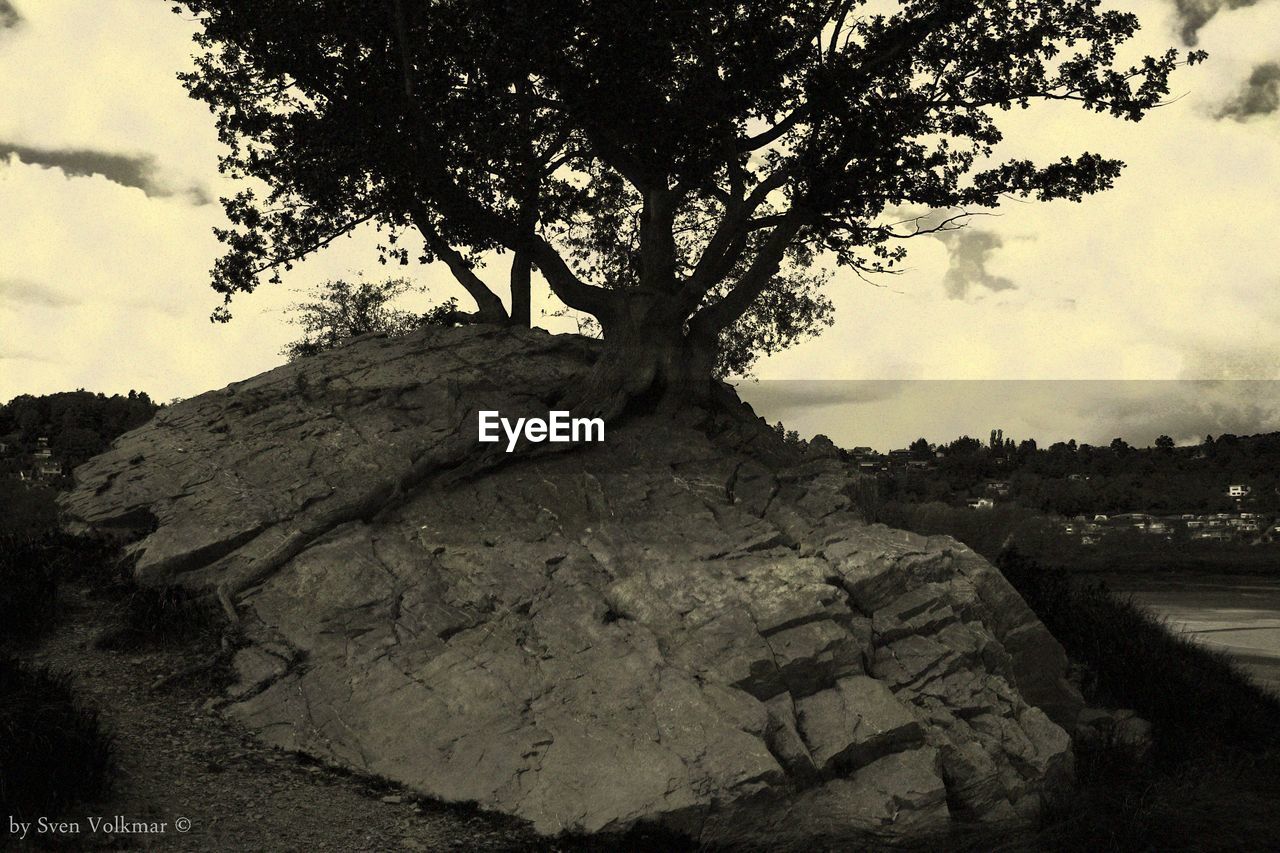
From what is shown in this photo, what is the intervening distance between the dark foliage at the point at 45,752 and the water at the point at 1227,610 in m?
20.6

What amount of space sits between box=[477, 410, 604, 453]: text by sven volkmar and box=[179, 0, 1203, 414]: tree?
1.65 feet

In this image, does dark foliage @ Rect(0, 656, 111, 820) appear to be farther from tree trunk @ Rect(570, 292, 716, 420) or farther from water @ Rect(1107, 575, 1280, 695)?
water @ Rect(1107, 575, 1280, 695)

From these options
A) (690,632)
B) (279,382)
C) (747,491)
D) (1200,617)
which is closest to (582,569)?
(690,632)

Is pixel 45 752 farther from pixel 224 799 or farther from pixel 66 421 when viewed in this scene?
pixel 66 421

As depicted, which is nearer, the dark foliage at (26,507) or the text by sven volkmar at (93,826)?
the text by sven volkmar at (93,826)

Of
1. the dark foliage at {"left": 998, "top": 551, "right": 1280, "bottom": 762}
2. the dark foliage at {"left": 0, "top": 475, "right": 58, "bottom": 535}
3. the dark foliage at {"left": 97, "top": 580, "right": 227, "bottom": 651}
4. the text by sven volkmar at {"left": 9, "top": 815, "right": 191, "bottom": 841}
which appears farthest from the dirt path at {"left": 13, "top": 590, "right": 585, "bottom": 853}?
the dark foliage at {"left": 998, "top": 551, "right": 1280, "bottom": 762}

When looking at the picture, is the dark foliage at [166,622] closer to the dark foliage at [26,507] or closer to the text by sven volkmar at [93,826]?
the text by sven volkmar at [93,826]

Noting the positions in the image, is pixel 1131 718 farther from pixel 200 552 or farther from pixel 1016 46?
pixel 200 552

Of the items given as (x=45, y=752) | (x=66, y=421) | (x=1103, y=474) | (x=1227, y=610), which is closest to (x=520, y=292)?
(x=45, y=752)

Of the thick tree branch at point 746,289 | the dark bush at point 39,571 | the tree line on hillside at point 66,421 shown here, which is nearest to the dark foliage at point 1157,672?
the thick tree branch at point 746,289

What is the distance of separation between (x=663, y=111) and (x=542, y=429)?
5.75 meters

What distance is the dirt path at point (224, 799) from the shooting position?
11070 millimetres

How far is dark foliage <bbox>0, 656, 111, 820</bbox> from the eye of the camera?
35.2 ft

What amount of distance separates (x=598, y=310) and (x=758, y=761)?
10.5m
